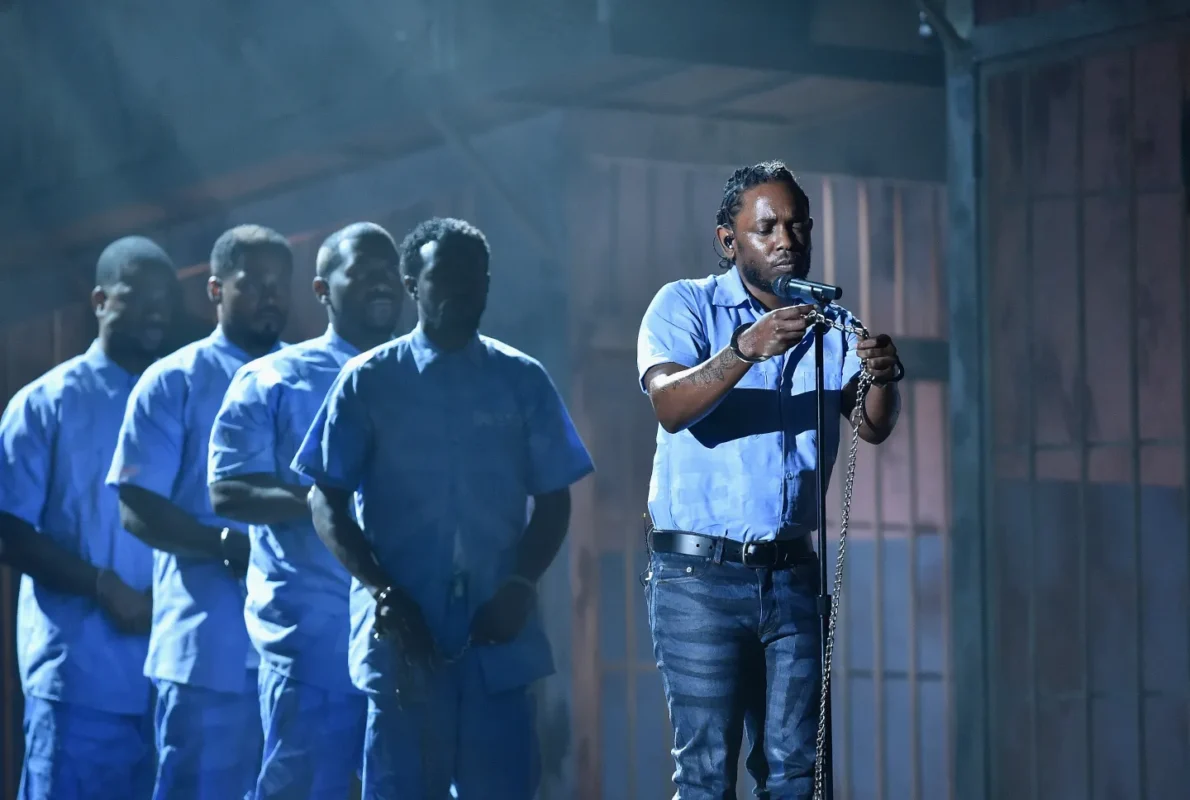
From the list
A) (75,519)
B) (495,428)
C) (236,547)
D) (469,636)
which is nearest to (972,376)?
(495,428)

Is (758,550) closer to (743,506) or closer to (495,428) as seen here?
(743,506)

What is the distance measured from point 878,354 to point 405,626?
1.65 m

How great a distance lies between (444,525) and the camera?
4.80 meters

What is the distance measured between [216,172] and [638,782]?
3.20 m

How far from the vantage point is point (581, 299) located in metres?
6.92

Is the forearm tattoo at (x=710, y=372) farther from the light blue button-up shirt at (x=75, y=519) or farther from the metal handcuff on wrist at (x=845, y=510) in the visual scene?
the light blue button-up shirt at (x=75, y=519)

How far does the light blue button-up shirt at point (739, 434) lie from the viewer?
3709 mm

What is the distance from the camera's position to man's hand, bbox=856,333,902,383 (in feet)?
11.3

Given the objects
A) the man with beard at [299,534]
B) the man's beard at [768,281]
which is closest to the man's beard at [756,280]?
the man's beard at [768,281]

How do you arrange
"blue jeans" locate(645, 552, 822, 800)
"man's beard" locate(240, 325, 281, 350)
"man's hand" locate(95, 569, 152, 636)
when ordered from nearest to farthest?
"blue jeans" locate(645, 552, 822, 800), "man's beard" locate(240, 325, 281, 350), "man's hand" locate(95, 569, 152, 636)

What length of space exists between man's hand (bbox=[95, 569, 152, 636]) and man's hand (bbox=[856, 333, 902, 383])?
3.25m

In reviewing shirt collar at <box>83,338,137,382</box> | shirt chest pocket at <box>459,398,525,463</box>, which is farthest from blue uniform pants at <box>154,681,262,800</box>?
shirt chest pocket at <box>459,398,525,463</box>

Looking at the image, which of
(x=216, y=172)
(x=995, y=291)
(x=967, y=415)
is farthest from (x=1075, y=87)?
(x=216, y=172)

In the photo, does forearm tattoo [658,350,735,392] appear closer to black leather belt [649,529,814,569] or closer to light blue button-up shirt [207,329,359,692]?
black leather belt [649,529,814,569]
